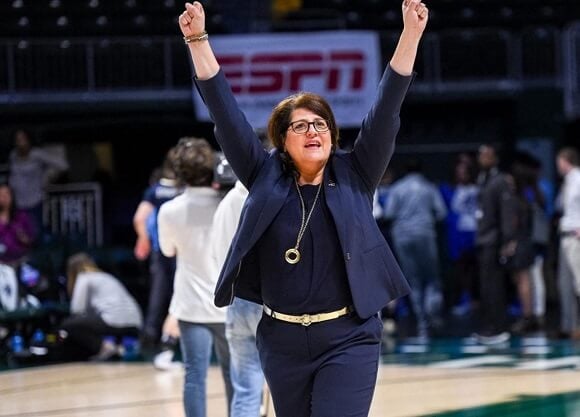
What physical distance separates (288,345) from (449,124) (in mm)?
13171

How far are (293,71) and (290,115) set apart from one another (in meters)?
11.1

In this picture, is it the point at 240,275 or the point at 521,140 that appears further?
the point at 521,140

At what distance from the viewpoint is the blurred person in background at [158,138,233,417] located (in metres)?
6.69

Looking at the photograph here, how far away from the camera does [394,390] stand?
30.1ft

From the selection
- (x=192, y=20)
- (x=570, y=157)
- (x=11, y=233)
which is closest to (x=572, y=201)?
(x=570, y=157)

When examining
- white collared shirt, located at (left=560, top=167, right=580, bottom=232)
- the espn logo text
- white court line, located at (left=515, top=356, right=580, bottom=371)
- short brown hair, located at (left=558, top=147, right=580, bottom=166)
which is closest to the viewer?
white court line, located at (left=515, top=356, right=580, bottom=371)

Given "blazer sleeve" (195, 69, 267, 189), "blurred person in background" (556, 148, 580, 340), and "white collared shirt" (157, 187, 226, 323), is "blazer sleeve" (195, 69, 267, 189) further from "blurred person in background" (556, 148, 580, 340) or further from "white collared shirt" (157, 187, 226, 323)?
"blurred person in background" (556, 148, 580, 340)

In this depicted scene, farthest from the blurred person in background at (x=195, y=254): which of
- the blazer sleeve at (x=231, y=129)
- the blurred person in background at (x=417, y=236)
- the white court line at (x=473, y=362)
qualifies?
the blurred person in background at (x=417, y=236)

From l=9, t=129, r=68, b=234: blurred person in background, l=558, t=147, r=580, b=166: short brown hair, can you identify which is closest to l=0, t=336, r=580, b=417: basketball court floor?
l=558, t=147, r=580, b=166: short brown hair

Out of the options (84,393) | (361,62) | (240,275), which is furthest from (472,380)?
(361,62)

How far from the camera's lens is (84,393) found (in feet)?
31.8

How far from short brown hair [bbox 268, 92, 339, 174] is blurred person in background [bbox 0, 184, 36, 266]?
8253mm

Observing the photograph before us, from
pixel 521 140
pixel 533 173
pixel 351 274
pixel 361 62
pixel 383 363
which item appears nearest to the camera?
pixel 351 274

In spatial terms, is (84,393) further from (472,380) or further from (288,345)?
(288,345)
